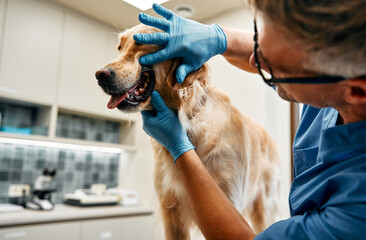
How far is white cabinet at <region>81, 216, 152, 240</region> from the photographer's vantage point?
187 centimetres

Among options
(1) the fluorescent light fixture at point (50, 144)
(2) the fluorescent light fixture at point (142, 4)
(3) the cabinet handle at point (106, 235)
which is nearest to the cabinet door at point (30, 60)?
(1) the fluorescent light fixture at point (50, 144)

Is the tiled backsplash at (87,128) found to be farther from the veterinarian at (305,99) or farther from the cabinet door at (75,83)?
the veterinarian at (305,99)

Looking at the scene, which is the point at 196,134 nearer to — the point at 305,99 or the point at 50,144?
the point at 305,99

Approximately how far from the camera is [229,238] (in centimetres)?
68

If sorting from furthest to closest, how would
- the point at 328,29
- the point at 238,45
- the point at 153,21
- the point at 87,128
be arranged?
the point at 87,128
the point at 238,45
the point at 153,21
the point at 328,29

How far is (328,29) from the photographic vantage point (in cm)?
43

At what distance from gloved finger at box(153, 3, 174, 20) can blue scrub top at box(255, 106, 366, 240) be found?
1.53 ft

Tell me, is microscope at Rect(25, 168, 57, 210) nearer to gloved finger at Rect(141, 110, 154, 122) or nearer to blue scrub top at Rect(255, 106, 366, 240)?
gloved finger at Rect(141, 110, 154, 122)

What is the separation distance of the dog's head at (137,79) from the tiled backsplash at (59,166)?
1972mm

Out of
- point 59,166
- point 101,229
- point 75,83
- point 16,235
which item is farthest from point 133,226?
point 75,83

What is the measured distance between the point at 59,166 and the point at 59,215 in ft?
3.06

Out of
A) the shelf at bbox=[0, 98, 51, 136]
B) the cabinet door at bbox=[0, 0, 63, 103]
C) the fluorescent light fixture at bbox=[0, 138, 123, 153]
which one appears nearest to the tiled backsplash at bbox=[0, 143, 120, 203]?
the fluorescent light fixture at bbox=[0, 138, 123, 153]

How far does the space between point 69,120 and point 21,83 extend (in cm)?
68

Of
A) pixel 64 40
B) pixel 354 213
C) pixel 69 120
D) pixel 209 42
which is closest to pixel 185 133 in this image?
pixel 209 42
